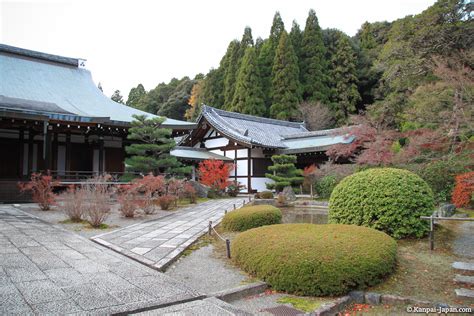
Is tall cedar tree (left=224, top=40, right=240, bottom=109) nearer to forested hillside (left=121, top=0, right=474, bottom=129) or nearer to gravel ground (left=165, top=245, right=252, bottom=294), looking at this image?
forested hillside (left=121, top=0, right=474, bottom=129)

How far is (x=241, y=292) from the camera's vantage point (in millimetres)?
4098

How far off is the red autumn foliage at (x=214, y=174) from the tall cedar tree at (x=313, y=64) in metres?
19.8

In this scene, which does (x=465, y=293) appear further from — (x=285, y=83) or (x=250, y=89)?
(x=250, y=89)

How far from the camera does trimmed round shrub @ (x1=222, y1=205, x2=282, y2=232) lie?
8.05 metres

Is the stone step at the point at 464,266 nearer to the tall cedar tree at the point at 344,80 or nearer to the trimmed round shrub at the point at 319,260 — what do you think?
the trimmed round shrub at the point at 319,260

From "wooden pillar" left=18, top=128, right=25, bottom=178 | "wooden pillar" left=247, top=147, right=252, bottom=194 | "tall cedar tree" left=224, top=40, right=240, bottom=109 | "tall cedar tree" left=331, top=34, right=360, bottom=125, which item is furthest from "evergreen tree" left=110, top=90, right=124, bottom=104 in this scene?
"wooden pillar" left=18, top=128, right=25, bottom=178

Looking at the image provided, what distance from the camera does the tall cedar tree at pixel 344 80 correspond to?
34281 mm

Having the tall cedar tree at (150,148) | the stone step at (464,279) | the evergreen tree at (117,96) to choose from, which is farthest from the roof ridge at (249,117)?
the evergreen tree at (117,96)

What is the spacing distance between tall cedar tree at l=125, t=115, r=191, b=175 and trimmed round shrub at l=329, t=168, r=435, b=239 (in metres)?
9.97

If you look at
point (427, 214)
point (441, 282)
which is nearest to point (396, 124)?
point (427, 214)

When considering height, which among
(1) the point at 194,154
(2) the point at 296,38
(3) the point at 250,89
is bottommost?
(1) the point at 194,154

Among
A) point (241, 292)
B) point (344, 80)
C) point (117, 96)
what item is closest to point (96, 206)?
point (241, 292)

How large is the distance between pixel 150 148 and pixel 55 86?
Result: 798cm

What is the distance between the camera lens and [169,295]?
3.75m
